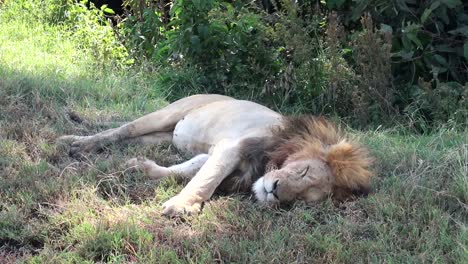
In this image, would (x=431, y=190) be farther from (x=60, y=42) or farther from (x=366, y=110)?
(x=60, y=42)

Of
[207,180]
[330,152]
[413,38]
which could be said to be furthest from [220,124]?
[413,38]

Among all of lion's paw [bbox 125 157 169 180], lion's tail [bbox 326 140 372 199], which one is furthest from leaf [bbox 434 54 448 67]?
lion's paw [bbox 125 157 169 180]

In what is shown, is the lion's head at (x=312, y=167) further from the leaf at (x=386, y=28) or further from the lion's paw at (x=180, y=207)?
the leaf at (x=386, y=28)

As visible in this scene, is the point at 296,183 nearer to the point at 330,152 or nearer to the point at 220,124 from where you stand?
the point at 330,152

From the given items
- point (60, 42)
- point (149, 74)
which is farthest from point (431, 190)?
point (60, 42)

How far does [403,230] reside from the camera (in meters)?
2.86

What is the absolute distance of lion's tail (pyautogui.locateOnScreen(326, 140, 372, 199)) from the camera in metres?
3.13

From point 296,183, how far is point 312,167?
0.13m

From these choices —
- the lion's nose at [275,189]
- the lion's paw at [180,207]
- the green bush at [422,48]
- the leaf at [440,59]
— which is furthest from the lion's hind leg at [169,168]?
the leaf at [440,59]

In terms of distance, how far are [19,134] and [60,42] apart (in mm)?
2493

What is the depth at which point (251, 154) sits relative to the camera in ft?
10.9

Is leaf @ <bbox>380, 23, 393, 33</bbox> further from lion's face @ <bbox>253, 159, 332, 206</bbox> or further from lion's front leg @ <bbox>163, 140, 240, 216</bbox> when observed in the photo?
lion's face @ <bbox>253, 159, 332, 206</bbox>

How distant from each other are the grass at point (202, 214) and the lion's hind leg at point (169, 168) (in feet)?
0.18

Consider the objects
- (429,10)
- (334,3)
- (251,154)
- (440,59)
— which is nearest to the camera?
(251,154)
